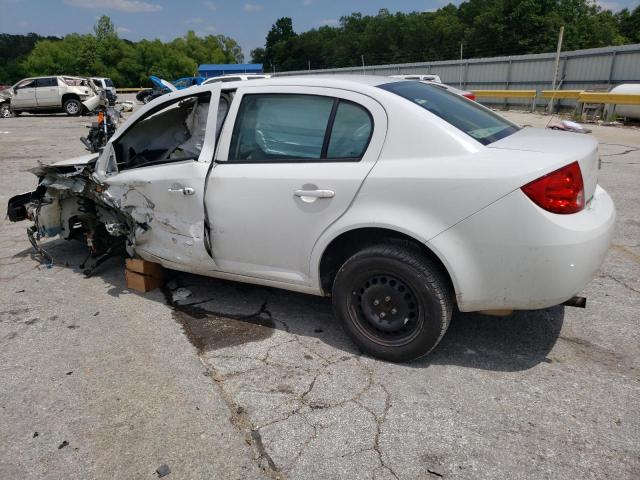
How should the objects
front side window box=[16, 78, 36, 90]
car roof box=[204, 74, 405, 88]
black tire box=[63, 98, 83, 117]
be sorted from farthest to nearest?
1. black tire box=[63, 98, 83, 117]
2. front side window box=[16, 78, 36, 90]
3. car roof box=[204, 74, 405, 88]

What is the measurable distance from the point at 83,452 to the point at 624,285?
4124mm

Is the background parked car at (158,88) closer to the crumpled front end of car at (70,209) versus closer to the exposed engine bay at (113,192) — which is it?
the exposed engine bay at (113,192)

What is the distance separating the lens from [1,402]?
2852 mm

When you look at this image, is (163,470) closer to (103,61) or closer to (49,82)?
(49,82)

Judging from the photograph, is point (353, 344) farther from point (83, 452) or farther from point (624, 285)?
point (624, 285)

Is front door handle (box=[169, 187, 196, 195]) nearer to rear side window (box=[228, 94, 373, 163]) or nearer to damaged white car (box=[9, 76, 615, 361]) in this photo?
damaged white car (box=[9, 76, 615, 361])

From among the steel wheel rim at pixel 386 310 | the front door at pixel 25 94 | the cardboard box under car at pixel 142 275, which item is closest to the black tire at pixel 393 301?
the steel wheel rim at pixel 386 310

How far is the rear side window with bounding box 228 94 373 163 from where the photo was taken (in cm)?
305

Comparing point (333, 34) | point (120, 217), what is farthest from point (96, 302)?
point (333, 34)

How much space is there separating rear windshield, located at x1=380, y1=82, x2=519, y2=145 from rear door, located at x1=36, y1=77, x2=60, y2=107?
2442cm

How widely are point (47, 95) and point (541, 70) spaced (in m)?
24.4

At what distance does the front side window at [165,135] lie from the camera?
4125mm

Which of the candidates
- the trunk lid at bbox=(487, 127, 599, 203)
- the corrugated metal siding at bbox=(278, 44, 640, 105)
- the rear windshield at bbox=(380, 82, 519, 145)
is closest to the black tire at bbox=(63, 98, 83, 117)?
the corrugated metal siding at bbox=(278, 44, 640, 105)

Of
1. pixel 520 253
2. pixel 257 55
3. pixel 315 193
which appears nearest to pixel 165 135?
pixel 315 193
